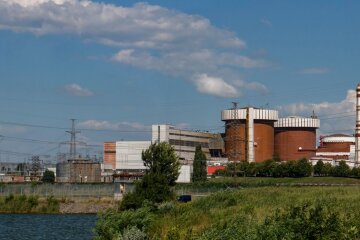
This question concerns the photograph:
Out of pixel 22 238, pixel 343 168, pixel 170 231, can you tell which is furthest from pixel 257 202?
pixel 343 168

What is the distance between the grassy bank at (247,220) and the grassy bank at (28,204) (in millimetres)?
44702

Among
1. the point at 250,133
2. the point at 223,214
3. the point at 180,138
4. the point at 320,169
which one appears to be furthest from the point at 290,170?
the point at 223,214

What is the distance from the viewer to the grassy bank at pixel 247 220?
2134cm

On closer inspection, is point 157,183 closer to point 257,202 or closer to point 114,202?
point 257,202

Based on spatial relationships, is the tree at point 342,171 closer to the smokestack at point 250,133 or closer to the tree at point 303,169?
the tree at point 303,169

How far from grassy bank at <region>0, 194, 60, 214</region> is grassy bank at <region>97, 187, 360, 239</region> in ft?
147

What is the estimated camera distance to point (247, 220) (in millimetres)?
25000

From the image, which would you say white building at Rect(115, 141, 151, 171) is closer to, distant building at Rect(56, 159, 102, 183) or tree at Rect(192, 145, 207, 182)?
distant building at Rect(56, 159, 102, 183)

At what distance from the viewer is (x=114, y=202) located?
87.1 meters

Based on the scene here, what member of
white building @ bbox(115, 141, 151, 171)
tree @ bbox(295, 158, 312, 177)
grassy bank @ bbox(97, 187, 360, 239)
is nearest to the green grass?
grassy bank @ bbox(97, 187, 360, 239)

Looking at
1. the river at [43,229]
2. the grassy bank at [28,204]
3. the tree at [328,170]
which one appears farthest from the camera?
the tree at [328,170]

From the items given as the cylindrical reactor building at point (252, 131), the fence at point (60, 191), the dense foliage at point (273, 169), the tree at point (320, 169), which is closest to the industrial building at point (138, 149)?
the cylindrical reactor building at point (252, 131)

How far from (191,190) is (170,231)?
68777 millimetres

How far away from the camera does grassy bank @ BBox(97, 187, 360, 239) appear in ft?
70.0
